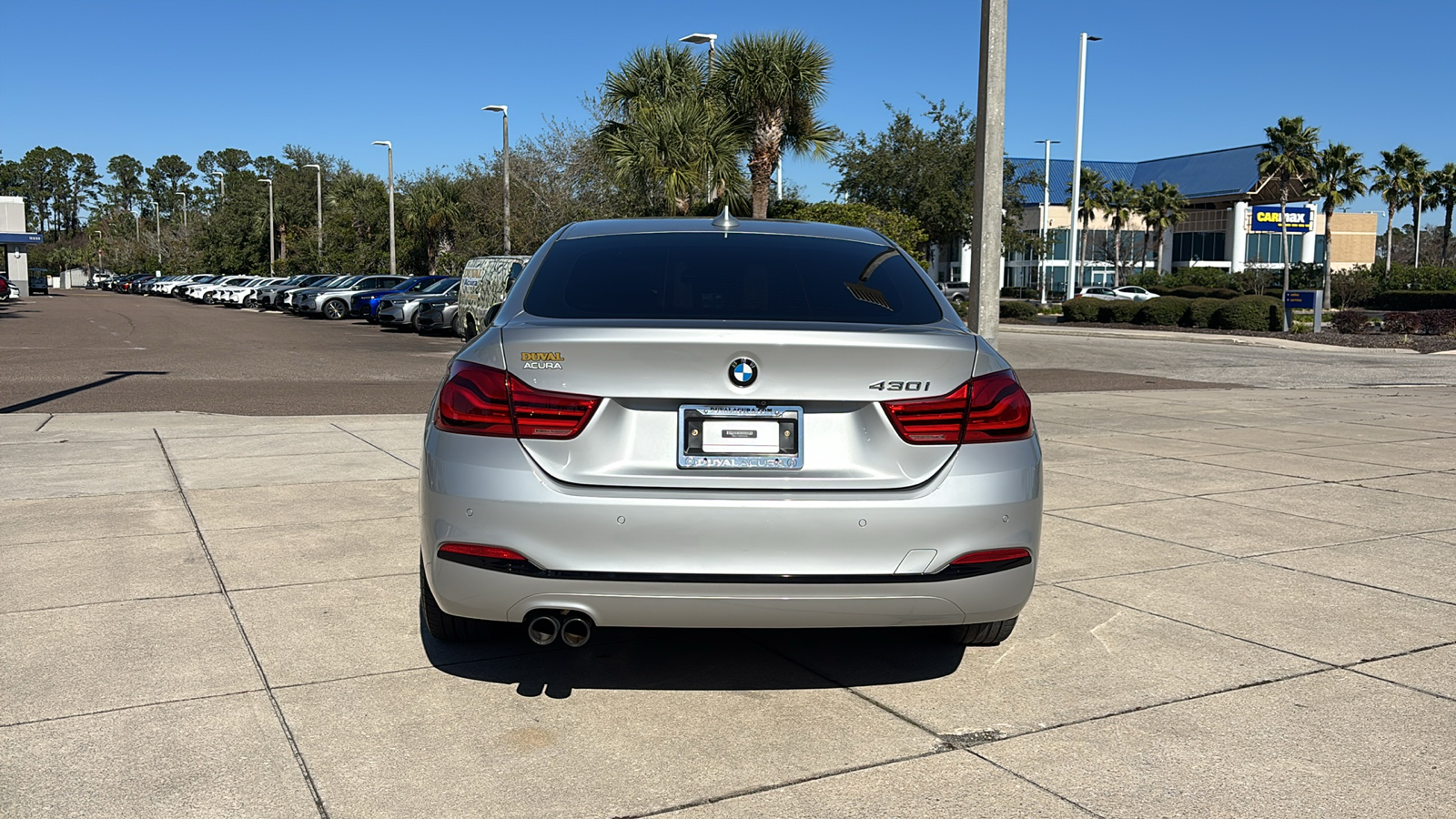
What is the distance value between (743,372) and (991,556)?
96cm

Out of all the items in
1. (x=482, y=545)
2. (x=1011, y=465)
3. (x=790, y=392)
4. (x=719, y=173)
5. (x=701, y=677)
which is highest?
(x=719, y=173)

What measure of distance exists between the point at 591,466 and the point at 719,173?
27.2 meters

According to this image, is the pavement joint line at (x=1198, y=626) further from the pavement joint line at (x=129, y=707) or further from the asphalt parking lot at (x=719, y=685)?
the pavement joint line at (x=129, y=707)

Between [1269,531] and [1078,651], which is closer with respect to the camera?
[1078,651]

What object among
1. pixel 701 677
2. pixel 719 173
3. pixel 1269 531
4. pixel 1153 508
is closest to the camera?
pixel 701 677

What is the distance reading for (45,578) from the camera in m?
5.62

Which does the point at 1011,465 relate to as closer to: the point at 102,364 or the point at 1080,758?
the point at 1080,758

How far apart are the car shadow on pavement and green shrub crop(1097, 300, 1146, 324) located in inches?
1435

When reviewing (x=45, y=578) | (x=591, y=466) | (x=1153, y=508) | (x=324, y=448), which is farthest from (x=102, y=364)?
(x=591, y=466)

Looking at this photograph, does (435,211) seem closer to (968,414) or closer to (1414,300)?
(1414,300)

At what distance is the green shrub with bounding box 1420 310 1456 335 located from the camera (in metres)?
31.0

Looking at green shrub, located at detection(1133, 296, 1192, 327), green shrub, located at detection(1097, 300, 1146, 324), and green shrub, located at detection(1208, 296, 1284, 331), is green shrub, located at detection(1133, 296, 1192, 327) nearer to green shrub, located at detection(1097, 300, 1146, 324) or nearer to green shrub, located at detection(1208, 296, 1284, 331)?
green shrub, located at detection(1097, 300, 1146, 324)

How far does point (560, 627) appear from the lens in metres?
3.80

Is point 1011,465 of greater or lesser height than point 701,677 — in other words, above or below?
above
